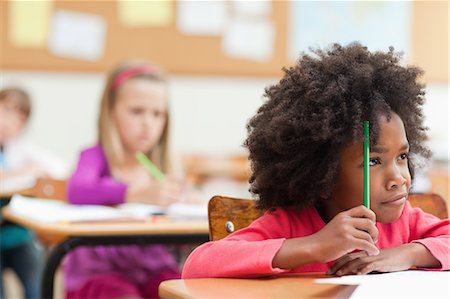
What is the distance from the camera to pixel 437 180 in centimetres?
266

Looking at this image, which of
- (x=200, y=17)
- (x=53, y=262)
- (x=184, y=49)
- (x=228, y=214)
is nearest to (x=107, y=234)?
(x=53, y=262)

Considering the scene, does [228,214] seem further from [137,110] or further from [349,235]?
[137,110]

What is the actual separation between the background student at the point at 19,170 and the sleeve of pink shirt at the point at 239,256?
6.01ft

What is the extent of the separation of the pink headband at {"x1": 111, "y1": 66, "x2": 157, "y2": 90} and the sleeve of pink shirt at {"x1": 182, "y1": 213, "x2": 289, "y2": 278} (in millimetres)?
1824

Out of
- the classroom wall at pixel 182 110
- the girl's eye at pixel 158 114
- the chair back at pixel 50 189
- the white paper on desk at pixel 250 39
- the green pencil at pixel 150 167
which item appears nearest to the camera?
the chair back at pixel 50 189

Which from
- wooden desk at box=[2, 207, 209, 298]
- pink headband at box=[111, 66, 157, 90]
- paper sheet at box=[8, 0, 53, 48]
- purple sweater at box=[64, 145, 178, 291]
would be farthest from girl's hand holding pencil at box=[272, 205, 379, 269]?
paper sheet at box=[8, 0, 53, 48]

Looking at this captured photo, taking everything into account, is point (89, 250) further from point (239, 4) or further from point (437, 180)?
point (239, 4)

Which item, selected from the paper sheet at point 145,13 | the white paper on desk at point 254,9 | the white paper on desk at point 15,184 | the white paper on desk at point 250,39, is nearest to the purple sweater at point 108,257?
the white paper on desk at point 15,184

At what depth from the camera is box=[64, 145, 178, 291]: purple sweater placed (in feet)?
7.13

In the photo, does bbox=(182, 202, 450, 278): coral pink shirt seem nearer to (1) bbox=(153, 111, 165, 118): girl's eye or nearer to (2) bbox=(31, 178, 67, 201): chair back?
(2) bbox=(31, 178, 67, 201): chair back

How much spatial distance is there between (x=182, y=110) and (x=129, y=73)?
1.72m

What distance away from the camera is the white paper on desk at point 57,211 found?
6.62 ft

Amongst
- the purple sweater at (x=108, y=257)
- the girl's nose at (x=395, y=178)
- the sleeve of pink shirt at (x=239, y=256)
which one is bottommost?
the purple sweater at (x=108, y=257)

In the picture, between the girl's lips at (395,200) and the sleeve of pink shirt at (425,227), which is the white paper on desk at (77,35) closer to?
the sleeve of pink shirt at (425,227)
